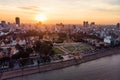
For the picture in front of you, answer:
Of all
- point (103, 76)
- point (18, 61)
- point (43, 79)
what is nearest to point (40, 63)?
point (18, 61)

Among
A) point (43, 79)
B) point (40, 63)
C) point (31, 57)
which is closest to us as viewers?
point (43, 79)

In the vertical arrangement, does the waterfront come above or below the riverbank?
below

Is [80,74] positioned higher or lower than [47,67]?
lower

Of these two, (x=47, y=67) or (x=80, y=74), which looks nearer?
(x=80, y=74)

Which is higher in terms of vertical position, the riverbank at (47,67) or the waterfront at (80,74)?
the riverbank at (47,67)

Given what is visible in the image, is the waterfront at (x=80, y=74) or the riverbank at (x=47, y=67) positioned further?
the riverbank at (x=47, y=67)

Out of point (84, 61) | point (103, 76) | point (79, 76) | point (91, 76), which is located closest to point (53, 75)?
point (79, 76)

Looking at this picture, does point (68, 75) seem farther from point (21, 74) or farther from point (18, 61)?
point (18, 61)

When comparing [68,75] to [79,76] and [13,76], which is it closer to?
[79,76]

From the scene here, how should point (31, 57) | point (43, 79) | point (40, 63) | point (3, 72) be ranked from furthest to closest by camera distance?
point (31, 57)
point (40, 63)
point (3, 72)
point (43, 79)

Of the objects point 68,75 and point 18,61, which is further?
point 18,61

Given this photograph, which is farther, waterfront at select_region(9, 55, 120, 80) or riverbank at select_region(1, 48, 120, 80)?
riverbank at select_region(1, 48, 120, 80)
